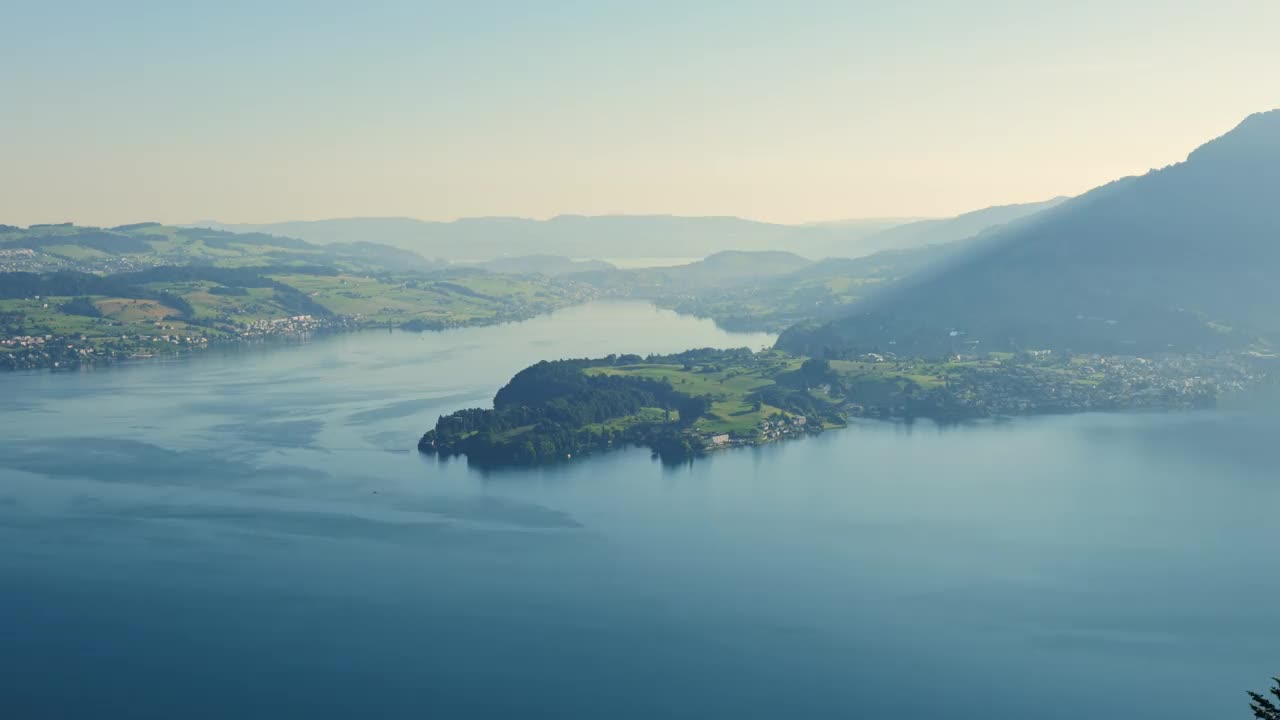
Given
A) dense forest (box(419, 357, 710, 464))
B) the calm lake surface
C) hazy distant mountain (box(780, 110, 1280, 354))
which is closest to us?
the calm lake surface

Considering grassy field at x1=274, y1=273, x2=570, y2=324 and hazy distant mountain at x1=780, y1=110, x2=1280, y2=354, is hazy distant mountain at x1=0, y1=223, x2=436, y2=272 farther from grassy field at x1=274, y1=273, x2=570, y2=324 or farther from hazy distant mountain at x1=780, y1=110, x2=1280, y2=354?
hazy distant mountain at x1=780, y1=110, x2=1280, y2=354

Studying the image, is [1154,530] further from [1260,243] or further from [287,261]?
[287,261]

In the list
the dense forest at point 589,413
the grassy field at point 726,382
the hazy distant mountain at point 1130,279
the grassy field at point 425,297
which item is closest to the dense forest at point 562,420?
the dense forest at point 589,413

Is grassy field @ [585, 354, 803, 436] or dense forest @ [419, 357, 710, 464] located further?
grassy field @ [585, 354, 803, 436]

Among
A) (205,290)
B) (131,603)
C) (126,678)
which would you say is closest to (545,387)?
(131,603)

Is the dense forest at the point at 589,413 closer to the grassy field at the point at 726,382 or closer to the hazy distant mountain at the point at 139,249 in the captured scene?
the grassy field at the point at 726,382

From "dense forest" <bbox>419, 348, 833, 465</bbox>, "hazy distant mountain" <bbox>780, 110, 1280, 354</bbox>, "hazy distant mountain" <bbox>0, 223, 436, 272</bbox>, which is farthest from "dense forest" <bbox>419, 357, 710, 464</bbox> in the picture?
"hazy distant mountain" <bbox>0, 223, 436, 272</bbox>
